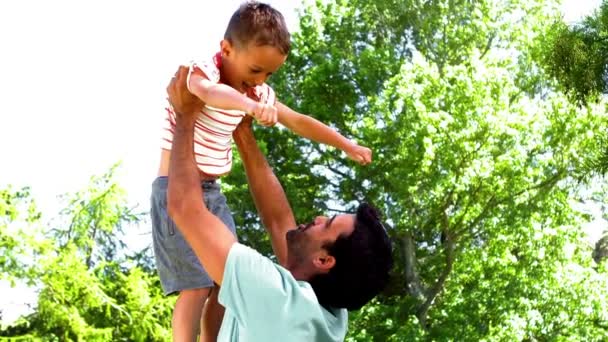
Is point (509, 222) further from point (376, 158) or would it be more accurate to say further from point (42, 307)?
point (42, 307)

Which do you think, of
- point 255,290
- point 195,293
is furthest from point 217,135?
point 255,290

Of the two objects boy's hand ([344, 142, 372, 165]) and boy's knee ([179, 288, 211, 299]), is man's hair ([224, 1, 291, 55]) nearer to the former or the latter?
boy's hand ([344, 142, 372, 165])

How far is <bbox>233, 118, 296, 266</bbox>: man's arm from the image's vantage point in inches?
124

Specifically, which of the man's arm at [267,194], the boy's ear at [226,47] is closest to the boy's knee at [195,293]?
the man's arm at [267,194]

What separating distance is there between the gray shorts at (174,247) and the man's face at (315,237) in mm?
419

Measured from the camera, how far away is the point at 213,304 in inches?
125

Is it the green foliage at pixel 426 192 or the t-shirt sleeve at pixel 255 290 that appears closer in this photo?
the t-shirt sleeve at pixel 255 290

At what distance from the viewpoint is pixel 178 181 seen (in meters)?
2.64

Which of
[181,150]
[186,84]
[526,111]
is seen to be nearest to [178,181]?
[181,150]

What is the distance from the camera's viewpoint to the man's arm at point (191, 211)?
2.57 m

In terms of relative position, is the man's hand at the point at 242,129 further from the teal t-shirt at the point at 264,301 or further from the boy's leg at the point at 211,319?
the teal t-shirt at the point at 264,301

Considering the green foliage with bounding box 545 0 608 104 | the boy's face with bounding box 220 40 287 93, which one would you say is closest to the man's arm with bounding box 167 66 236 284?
the boy's face with bounding box 220 40 287 93

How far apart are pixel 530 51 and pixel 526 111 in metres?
1.87

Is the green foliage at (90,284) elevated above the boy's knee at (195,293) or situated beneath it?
elevated above
